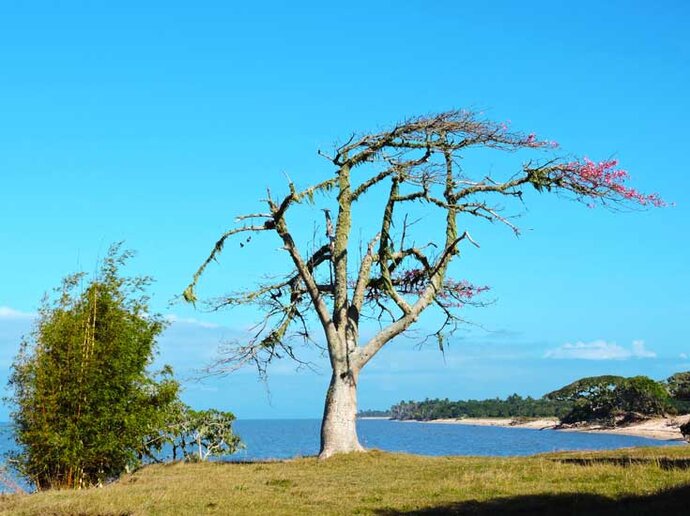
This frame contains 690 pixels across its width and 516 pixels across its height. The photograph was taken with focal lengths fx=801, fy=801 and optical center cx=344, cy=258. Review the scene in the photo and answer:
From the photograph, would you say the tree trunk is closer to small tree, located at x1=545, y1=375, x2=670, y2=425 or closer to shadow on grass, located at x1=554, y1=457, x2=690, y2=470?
shadow on grass, located at x1=554, y1=457, x2=690, y2=470

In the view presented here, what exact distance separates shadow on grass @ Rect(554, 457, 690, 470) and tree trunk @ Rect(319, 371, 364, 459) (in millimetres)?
7264

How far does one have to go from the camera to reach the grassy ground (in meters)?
14.6

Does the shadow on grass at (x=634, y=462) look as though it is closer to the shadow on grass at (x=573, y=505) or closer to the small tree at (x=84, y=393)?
the shadow on grass at (x=573, y=505)

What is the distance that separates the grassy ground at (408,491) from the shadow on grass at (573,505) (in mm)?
18

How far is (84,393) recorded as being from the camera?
898 inches

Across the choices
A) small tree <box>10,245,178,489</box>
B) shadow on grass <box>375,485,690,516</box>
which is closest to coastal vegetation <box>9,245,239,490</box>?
small tree <box>10,245,178,489</box>

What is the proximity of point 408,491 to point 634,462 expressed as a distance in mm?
6571

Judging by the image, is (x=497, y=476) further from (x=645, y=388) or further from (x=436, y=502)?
(x=645, y=388)

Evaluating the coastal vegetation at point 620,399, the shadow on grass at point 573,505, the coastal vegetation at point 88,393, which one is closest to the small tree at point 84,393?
the coastal vegetation at point 88,393

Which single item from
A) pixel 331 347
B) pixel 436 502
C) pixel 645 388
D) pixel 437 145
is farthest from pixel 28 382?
pixel 645 388

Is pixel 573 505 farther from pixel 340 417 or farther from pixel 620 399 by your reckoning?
pixel 620 399

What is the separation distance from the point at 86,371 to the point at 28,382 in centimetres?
177

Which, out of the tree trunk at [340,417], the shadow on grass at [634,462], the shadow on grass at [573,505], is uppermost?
the tree trunk at [340,417]

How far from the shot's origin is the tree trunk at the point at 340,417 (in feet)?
86.6
